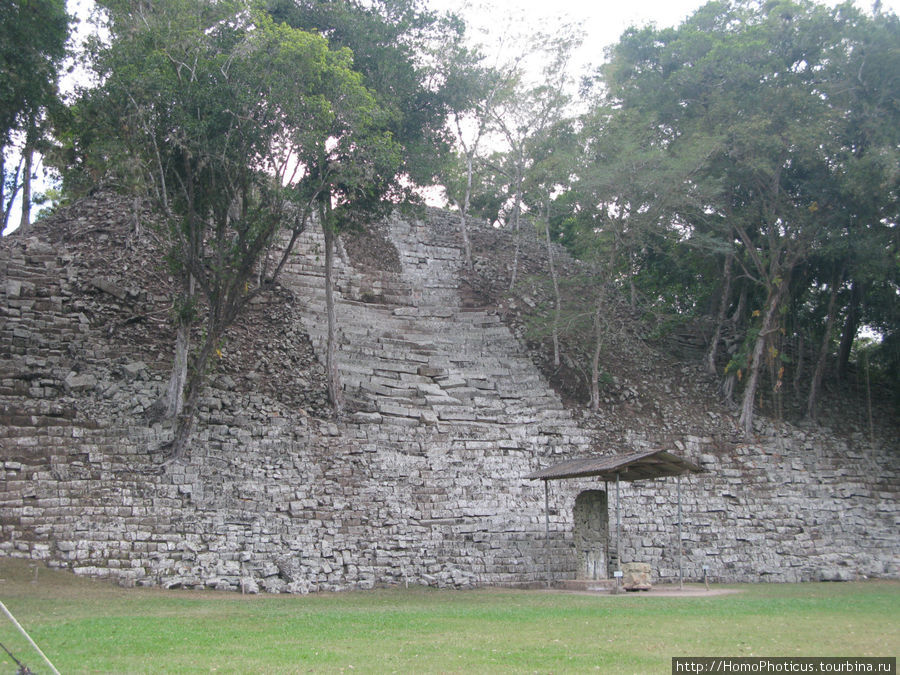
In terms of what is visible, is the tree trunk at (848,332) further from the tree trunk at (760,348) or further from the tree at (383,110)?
the tree at (383,110)

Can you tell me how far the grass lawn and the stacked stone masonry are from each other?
1091 millimetres

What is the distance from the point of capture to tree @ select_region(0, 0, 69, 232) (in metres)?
14.5

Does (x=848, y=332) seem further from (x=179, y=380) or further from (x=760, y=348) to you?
(x=179, y=380)

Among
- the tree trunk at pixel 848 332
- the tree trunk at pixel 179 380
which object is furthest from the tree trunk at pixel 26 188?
the tree trunk at pixel 848 332

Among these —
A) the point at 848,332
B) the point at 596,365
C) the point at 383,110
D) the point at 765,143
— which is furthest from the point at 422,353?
the point at 848,332

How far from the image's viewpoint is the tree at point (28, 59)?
47.5 feet

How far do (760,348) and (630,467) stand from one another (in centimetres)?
882

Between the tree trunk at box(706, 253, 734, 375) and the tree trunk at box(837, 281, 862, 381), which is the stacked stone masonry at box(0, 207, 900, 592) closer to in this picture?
the tree trunk at box(706, 253, 734, 375)

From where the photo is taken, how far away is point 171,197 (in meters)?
15.9

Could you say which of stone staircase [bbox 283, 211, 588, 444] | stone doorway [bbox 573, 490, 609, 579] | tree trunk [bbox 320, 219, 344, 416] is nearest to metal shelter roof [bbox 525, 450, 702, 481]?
stone doorway [bbox 573, 490, 609, 579]

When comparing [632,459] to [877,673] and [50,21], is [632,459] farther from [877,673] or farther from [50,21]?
[50,21]

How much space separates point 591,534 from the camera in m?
16.2

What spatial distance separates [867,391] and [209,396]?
17938 mm

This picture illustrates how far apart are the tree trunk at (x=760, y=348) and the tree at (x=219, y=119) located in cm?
1161
